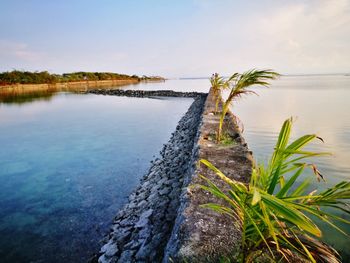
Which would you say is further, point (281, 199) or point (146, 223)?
point (146, 223)

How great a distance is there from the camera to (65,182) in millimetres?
5508

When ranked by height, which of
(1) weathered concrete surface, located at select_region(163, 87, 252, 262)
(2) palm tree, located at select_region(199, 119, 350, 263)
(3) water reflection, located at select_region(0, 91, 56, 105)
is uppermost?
(2) palm tree, located at select_region(199, 119, 350, 263)

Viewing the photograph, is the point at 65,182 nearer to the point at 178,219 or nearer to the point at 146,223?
the point at 146,223

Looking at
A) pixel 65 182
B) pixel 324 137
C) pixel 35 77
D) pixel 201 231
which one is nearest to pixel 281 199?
pixel 201 231

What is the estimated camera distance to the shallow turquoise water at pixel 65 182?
3.37m

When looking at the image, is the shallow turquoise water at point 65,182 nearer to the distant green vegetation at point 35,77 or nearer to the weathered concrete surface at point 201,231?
the weathered concrete surface at point 201,231

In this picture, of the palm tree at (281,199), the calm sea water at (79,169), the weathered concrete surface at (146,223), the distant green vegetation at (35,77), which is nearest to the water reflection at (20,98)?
the calm sea water at (79,169)

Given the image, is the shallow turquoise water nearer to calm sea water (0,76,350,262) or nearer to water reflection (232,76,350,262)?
calm sea water (0,76,350,262)

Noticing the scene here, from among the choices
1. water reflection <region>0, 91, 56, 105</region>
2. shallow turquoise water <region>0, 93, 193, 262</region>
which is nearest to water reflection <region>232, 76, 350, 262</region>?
shallow turquoise water <region>0, 93, 193, 262</region>

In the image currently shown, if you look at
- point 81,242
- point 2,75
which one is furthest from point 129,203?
point 2,75

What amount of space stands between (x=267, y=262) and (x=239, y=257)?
185 mm

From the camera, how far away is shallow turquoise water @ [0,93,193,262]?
11.0 ft

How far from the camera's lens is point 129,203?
439 cm

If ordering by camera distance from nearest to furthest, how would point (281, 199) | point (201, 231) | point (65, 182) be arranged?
1. point (281, 199)
2. point (201, 231)
3. point (65, 182)
